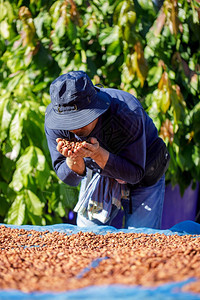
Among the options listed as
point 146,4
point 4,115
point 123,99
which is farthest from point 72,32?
point 123,99

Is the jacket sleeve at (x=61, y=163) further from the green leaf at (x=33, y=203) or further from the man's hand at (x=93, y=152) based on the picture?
the green leaf at (x=33, y=203)

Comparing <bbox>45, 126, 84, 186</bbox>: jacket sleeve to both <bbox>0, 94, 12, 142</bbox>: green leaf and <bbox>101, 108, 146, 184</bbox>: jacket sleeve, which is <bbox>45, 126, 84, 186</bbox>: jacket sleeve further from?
<bbox>0, 94, 12, 142</bbox>: green leaf

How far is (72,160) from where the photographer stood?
73.7 inches

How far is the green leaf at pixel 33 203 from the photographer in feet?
9.17

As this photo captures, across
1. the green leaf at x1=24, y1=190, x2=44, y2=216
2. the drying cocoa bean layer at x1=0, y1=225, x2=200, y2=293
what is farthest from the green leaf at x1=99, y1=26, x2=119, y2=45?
the drying cocoa bean layer at x1=0, y1=225, x2=200, y2=293

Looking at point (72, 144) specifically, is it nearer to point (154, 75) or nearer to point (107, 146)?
point (107, 146)

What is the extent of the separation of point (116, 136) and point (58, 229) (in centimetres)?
54

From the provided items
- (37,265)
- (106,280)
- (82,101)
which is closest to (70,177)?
(82,101)

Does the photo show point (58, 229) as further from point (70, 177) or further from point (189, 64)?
point (189, 64)

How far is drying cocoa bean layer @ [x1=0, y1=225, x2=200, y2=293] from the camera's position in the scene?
1.04 m

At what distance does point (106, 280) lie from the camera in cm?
104

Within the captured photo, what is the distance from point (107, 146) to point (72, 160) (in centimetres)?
18

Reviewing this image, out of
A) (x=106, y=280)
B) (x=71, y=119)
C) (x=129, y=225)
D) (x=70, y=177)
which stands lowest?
(x=129, y=225)

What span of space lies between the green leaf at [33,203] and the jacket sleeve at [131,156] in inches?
40.5
